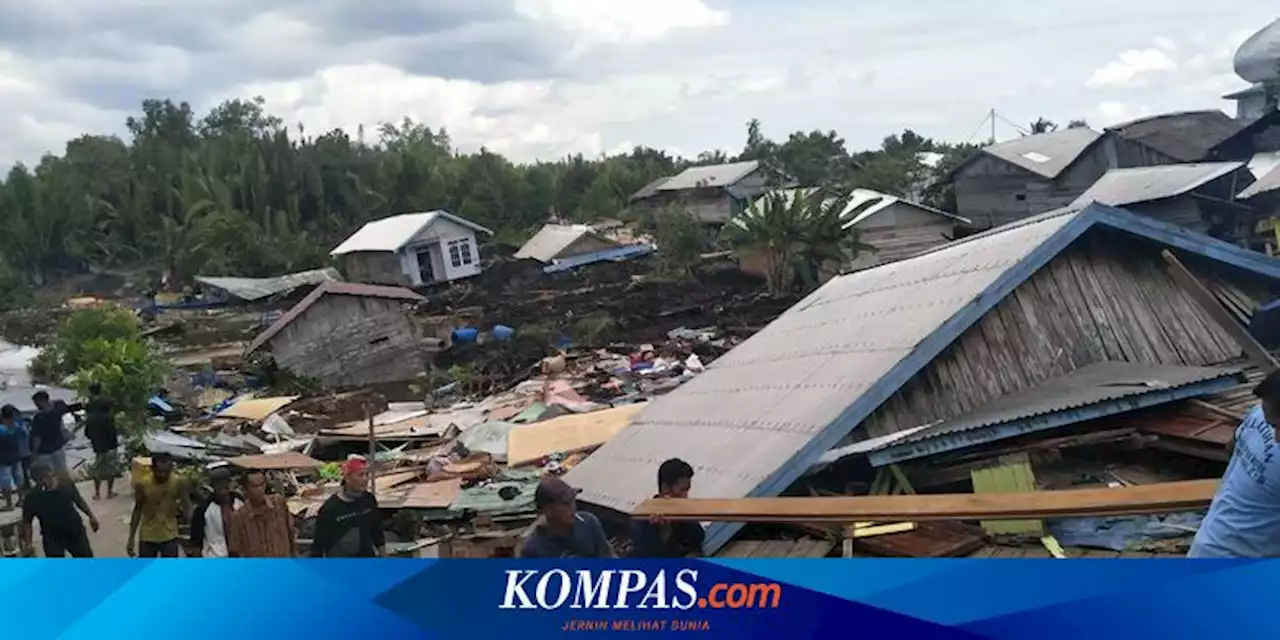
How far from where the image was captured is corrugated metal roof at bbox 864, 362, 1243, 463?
278cm

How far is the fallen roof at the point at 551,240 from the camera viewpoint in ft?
25.3

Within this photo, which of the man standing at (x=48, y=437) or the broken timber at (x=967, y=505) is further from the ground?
the man standing at (x=48, y=437)

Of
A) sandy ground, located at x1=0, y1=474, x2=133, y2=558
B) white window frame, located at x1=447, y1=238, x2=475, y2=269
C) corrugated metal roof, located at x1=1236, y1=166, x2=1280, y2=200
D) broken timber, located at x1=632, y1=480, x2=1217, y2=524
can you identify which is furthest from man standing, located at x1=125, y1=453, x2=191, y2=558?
white window frame, located at x1=447, y1=238, x2=475, y2=269

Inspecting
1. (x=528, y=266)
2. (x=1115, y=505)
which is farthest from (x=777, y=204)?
(x=528, y=266)

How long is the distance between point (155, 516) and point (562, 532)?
1439mm

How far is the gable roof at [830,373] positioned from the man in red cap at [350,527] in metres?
0.60

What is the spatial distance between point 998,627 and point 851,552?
398mm

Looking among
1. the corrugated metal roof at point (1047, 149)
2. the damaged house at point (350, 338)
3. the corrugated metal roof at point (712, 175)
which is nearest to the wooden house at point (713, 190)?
the corrugated metal roof at point (712, 175)

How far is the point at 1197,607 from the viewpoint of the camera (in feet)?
7.89

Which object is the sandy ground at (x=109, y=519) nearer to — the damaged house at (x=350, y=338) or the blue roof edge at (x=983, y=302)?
the blue roof edge at (x=983, y=302)

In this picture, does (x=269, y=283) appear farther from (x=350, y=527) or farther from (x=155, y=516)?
(x=350, y=527)

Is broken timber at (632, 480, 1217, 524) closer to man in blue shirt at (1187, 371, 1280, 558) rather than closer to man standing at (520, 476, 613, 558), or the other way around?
man in blue shirt at (1187, 371, 1280, 558)

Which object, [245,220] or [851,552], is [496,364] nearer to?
[245,220]

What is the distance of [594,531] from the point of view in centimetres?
279
